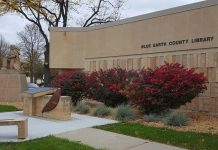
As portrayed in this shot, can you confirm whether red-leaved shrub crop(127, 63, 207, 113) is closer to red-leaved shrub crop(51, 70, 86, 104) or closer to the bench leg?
the bench leg

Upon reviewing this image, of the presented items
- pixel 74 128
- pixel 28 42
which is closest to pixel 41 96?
pixel 74 128

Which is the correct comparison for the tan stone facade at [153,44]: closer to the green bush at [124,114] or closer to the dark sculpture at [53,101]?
the green bush at [124,114]

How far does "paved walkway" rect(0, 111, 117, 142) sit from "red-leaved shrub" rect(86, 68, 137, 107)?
2.00 metres

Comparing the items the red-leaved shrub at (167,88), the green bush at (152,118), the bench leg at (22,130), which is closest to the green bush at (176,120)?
the green bush at (152,118)

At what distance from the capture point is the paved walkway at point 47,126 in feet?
33.8

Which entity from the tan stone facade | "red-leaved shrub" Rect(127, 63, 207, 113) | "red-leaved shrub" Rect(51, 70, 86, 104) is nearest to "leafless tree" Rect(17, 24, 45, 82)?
the tan stone facade

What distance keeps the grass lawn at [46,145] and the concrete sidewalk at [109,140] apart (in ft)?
1.30

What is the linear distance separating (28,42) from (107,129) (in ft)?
166

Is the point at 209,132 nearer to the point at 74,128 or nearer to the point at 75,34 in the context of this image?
the point at 74,128

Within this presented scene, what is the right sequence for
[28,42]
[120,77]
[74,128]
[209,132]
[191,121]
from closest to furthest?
[209,132] → [74,128] → [191,121] → [120,77] → [28,42]

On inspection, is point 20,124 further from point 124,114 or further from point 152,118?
point 152,118

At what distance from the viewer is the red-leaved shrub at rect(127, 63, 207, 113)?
1254cm

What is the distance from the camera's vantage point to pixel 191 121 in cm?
→ 1238

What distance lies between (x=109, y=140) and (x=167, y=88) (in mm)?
3657
